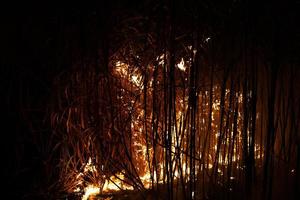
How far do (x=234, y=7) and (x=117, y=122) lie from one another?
3.25 ft

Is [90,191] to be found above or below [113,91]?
below

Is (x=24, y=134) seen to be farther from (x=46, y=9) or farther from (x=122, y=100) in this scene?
(x=46, y=9)

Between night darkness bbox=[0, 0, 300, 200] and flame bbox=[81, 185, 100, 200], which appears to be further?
flame bbox=[81, 185, 100, 200]

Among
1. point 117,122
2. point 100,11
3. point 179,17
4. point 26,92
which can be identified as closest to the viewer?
point 100,11

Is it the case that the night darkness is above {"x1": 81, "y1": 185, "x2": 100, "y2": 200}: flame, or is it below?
above

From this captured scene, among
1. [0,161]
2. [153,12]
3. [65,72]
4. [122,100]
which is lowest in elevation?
[0,161]

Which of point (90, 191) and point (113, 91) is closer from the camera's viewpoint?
point (113, 91)

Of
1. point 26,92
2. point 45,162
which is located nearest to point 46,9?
point 26,92

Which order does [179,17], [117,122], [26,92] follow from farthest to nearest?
[26,92] → [117,122] → [179,17]

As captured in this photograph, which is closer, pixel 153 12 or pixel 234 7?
pixel 234 7

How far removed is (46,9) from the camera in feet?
6.65

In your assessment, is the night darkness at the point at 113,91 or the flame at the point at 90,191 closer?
the night darkness at the point at 113,91

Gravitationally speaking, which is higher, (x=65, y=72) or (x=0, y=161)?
(x=65, y=72)

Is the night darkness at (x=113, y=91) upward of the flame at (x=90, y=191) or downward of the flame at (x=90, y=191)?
upward
